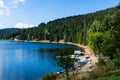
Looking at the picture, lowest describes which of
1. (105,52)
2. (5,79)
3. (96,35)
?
(5,79)

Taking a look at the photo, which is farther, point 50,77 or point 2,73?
point 2,73

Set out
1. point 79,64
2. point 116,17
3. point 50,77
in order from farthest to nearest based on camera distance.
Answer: point 79,64 → point 50,77 → point 116,17

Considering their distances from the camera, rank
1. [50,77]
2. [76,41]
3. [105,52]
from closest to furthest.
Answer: [50,77], [105,52], [76,41]

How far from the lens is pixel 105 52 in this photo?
60344 mm

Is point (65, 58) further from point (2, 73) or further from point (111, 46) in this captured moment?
point (2, 73)

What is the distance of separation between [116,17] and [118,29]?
6.44 ft

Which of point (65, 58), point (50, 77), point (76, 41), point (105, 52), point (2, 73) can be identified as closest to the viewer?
point (65, 58)

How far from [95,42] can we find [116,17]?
29.6 metres

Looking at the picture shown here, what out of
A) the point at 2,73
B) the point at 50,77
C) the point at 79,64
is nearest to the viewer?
the point at 50,77

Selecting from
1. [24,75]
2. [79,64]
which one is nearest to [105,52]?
[79,64]

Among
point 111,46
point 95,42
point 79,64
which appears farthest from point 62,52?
point 79,64

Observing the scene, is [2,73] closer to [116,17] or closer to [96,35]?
[96,35]

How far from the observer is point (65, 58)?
106 feet

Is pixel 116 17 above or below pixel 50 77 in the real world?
above
